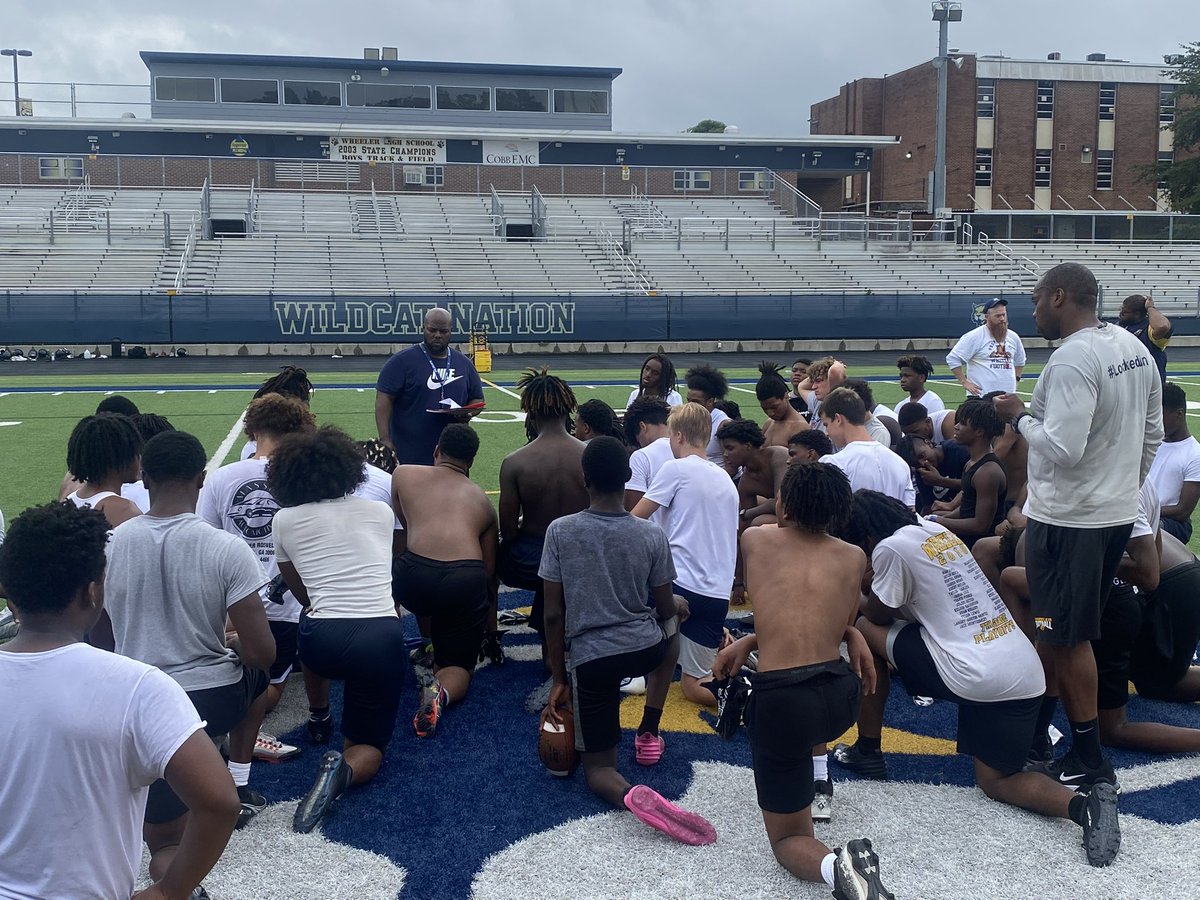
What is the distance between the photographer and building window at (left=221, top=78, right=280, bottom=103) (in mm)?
48406

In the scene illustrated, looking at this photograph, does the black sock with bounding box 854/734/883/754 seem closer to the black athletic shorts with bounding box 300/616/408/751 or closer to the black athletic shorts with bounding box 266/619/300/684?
the black athletic shorts with bounding box 300/616/408/751

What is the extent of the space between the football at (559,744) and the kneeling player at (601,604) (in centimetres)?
4

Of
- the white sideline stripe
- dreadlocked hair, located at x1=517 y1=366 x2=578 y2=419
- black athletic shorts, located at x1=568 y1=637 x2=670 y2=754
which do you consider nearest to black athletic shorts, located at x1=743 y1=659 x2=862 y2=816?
black athletic shorts, located at x1=568 y1=637 x2=670 y2=754

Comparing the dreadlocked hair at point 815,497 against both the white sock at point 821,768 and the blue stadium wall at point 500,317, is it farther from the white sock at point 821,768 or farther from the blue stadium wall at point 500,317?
the blue stadium wall at point 500,317

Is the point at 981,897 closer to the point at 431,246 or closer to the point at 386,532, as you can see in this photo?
the point at 386,532

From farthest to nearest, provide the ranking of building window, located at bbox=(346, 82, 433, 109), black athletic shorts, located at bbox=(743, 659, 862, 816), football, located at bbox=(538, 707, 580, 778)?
building window, located at bbox=(346, 82, 433, 109) < football, located at bbox=(538, 707, 580, 778) < black athletic shorts, located at bbox=(743, 659, 862, 816)

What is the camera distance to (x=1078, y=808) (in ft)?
13.8

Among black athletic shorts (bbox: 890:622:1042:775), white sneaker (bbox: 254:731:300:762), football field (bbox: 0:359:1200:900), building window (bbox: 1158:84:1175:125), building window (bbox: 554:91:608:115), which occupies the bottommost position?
football field (bbox: 0:359:1200:900)

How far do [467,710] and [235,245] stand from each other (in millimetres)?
34736

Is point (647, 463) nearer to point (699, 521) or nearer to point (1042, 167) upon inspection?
point (699, 521)

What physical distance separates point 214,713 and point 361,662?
0.73 meters

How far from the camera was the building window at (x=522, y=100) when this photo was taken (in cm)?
5044

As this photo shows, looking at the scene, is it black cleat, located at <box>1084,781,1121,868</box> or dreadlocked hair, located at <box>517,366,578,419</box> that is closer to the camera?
black cleat, located at <box>1084,781,1121,868</box>

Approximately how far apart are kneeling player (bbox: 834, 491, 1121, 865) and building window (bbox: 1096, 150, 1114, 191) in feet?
201
